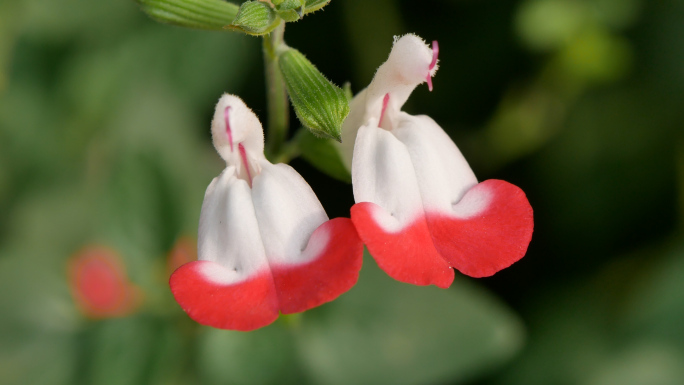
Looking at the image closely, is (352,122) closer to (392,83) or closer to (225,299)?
(392,83)

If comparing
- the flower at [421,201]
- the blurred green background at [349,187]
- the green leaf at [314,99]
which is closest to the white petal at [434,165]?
the flower at [421,201]

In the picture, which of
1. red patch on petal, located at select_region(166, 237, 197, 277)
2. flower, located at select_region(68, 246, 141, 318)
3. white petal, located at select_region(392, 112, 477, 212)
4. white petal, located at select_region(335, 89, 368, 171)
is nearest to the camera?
white petal, located at select_region(392, 112, 477, 212)

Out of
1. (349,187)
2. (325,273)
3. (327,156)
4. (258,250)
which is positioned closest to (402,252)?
(325,273)

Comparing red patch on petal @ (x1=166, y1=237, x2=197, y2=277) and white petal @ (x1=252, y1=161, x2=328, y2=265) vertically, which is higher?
white petal @ (x1=252, y1=161, x2=328, y2=265)

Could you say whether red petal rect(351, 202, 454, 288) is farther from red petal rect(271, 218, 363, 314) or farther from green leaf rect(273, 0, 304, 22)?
green leaf rect(273, 0, 304, 22)

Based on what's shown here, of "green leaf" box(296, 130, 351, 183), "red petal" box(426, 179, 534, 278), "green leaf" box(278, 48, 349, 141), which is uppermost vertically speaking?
"green leaf" box(278, 48, 349, 141)

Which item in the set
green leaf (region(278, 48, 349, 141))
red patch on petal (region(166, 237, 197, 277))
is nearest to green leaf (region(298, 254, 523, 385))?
red patch on petal (region(166, 237, 197, 277))
